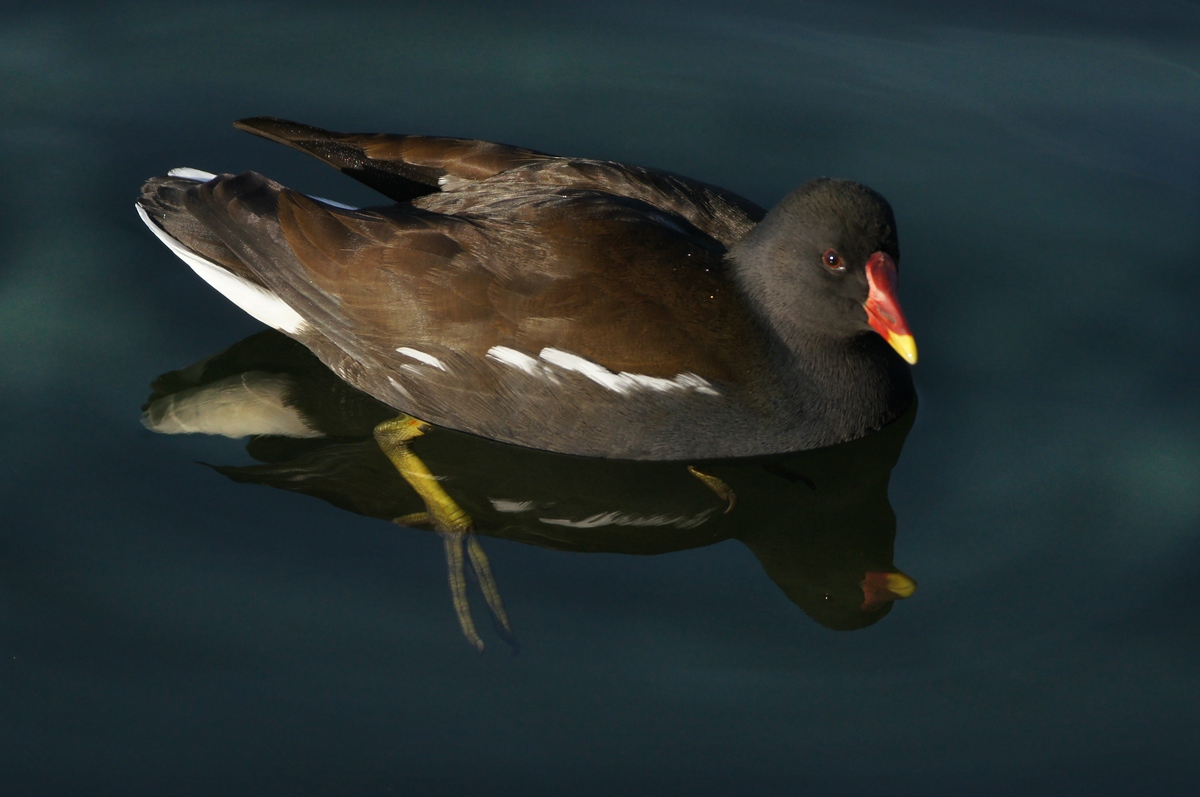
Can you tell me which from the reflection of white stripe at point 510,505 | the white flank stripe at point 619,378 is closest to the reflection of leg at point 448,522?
the reflection of white stripe at point 510,505

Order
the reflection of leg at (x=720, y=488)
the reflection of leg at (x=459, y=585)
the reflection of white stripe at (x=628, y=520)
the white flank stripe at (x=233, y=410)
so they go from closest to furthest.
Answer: the reflection of leg at (x=459, y=585) → the reflection of white stripe at (x=628, y=520) → the reflection of leg at (x=720, y=488) → the white flank stripe at (x=233, y=410)

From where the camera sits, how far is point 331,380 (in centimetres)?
576

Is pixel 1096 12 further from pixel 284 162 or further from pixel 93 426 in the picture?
pixel 93 426

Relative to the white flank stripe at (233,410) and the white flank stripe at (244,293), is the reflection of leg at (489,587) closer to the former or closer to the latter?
the white flank stripe at (233,410)

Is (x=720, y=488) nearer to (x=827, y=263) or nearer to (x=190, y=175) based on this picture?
(x=827, y=263)

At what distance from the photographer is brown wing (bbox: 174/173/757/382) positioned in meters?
4.93

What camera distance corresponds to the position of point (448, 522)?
510cm

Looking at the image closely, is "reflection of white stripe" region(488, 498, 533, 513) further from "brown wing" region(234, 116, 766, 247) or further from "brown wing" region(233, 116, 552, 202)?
"brown wing" region(233, 116, 552, 202)

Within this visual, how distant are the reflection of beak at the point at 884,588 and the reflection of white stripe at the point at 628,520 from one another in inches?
25.7

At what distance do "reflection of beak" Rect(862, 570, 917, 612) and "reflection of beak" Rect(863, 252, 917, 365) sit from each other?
2.57 ft

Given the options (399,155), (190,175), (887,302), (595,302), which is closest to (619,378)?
(595,302)

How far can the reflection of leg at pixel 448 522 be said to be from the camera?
15.5 ft

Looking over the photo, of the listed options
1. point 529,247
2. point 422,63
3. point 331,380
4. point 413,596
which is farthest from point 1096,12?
point 413,596

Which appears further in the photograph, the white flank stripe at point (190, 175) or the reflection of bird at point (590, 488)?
the white flank stripe at point (190, 175)
